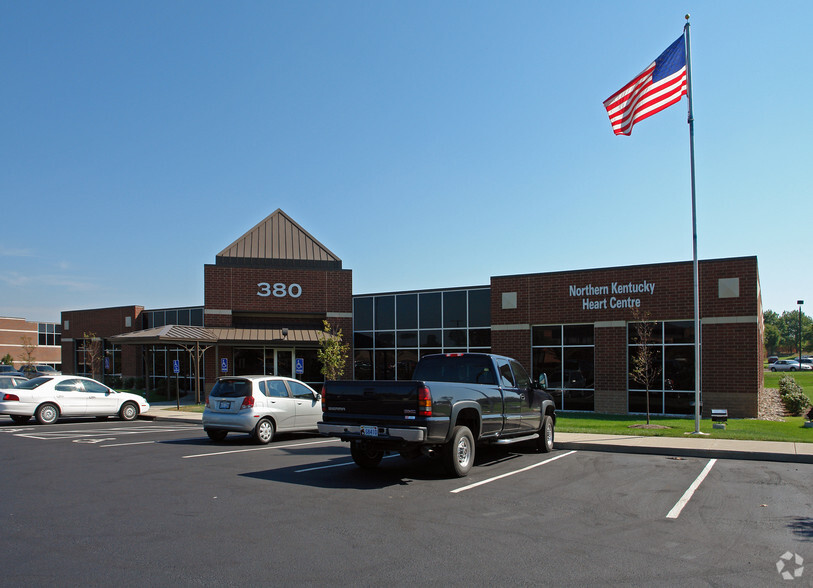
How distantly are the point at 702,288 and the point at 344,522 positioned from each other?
18.3 metres

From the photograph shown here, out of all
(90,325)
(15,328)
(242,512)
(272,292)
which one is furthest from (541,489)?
(15,328)

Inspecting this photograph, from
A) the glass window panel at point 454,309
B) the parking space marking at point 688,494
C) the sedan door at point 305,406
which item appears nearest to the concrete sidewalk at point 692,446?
the parking space marking at point 688,494

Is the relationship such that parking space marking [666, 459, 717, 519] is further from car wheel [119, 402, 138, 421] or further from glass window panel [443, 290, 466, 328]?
car wheel [119, 402, 138, 421]

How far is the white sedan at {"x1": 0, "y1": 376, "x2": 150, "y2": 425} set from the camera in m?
18.6

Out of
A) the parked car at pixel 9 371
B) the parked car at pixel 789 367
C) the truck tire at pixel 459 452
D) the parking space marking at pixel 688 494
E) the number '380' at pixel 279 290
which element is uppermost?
the number '380' at pixel 279 290

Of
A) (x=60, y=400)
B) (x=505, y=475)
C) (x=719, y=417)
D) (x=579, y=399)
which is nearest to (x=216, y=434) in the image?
(x=505, y=475)

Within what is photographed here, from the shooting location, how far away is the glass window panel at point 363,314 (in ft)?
100

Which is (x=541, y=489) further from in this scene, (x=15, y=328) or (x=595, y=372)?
(x=15, y=328)

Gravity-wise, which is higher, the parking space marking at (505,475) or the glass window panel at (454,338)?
the glass window panel at (454,338)

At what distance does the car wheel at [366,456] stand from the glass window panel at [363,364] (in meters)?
19.5

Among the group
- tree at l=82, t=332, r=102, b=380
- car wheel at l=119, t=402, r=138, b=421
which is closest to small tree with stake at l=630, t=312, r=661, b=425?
car wheel at l=119, t=402, r=138, b=421

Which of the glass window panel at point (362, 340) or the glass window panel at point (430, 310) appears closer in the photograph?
the glass window panel at point (430, 310)

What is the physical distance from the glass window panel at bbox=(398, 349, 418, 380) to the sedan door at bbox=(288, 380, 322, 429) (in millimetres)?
13345

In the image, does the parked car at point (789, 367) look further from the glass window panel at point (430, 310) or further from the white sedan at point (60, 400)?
the white sedan at point (60, 400)
